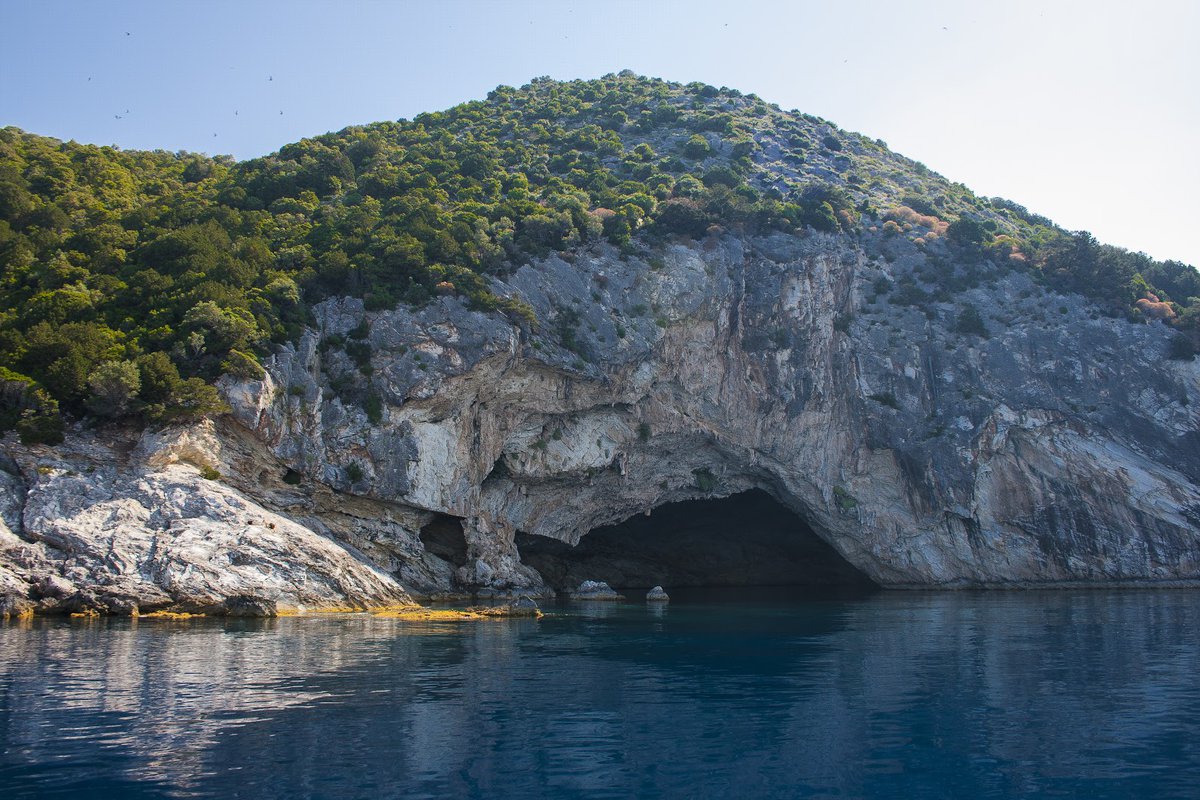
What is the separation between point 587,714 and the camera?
14.7m

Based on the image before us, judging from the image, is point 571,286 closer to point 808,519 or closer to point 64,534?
point 808,519

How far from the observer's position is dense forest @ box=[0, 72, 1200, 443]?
124 feet

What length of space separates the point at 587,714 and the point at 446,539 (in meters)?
32.7

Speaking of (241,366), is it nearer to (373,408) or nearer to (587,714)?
(373,408)

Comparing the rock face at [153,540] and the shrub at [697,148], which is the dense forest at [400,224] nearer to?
the shrub at [697,148]

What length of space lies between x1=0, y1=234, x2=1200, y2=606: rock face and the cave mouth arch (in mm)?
6845

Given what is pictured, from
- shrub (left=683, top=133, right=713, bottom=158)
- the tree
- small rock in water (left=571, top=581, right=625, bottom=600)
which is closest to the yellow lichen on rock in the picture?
the tree

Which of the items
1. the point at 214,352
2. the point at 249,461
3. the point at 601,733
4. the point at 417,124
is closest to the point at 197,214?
the point at 214,352

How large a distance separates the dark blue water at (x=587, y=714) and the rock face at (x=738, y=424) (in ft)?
48.9

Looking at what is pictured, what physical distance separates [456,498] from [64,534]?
61.3 feet

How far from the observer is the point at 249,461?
37562 millimetres

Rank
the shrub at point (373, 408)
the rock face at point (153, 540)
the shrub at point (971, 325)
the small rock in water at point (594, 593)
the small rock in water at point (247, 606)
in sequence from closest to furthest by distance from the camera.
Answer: the rock face at point (153, 540)
the small rock in water at point (247, 606)
the shrub at point (373, 408)
the small rock in water at point (594, 593)
the shrub at point (971, 325)

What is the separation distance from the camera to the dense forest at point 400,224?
37719 millimetres

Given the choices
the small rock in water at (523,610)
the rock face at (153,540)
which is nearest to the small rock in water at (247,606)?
the rock face at (153,540)
